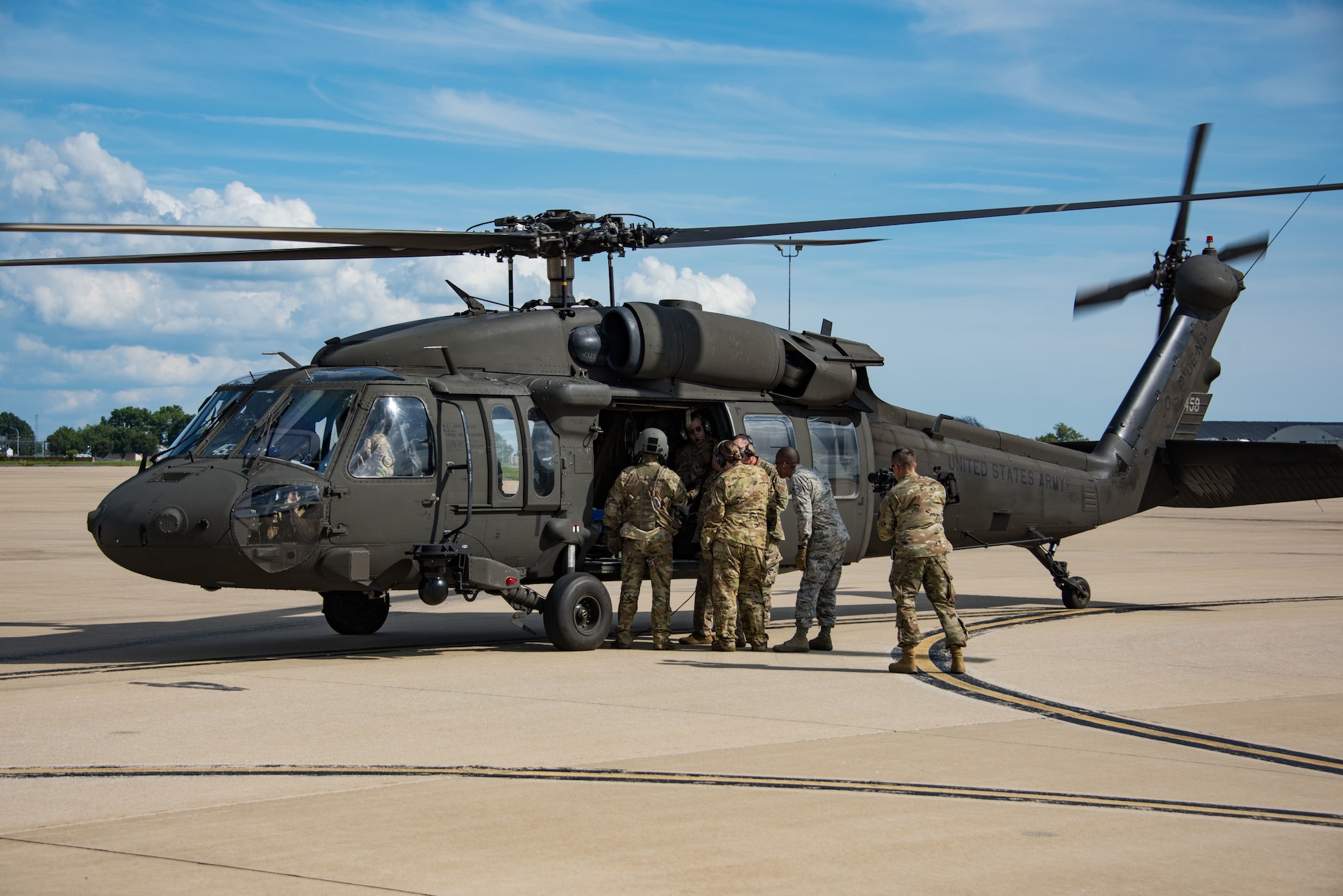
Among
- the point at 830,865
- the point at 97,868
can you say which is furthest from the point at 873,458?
the point at 97,868

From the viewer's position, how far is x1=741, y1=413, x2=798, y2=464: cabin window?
12.4 meters

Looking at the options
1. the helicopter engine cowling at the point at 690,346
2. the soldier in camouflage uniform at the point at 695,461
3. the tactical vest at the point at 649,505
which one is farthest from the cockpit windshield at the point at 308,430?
the soldier in camouflage uniform at the point at 695,461

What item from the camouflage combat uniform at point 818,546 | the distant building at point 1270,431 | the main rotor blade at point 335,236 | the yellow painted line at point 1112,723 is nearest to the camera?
the yellow painted line at point 1112,723

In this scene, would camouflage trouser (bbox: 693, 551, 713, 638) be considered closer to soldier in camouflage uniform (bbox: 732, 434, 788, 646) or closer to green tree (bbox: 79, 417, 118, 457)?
soldier in camouflage uniform (bbox: 732, 434, 788, 646)

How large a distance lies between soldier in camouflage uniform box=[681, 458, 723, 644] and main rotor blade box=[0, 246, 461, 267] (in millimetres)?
3113

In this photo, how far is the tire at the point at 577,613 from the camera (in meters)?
10.8

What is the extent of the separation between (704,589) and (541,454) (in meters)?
1.91

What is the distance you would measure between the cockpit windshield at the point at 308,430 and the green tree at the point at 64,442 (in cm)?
17523

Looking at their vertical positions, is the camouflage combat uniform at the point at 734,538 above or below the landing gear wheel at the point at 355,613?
above

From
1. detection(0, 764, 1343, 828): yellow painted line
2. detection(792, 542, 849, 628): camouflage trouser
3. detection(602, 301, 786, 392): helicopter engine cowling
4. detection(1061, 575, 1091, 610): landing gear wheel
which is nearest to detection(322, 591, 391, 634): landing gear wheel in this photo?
detection(602, 301, 786, 392): helicopter engine cowling

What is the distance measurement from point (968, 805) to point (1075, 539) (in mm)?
26745

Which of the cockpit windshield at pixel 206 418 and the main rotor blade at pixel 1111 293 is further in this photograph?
the main rotor blade at pixel 1111 293

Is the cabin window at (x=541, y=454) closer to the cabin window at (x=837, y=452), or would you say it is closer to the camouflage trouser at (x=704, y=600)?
the camouflage trouser at (x=704, y=600)

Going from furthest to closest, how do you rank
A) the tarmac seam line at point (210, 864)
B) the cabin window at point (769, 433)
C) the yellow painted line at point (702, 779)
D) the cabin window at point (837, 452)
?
1. the cabin window at point (837, 452)
2. the cabin window at point (769, 433)
3. the yellow painted line at point (702, 779)
4. the tarmac seam line at point (210, 864)
